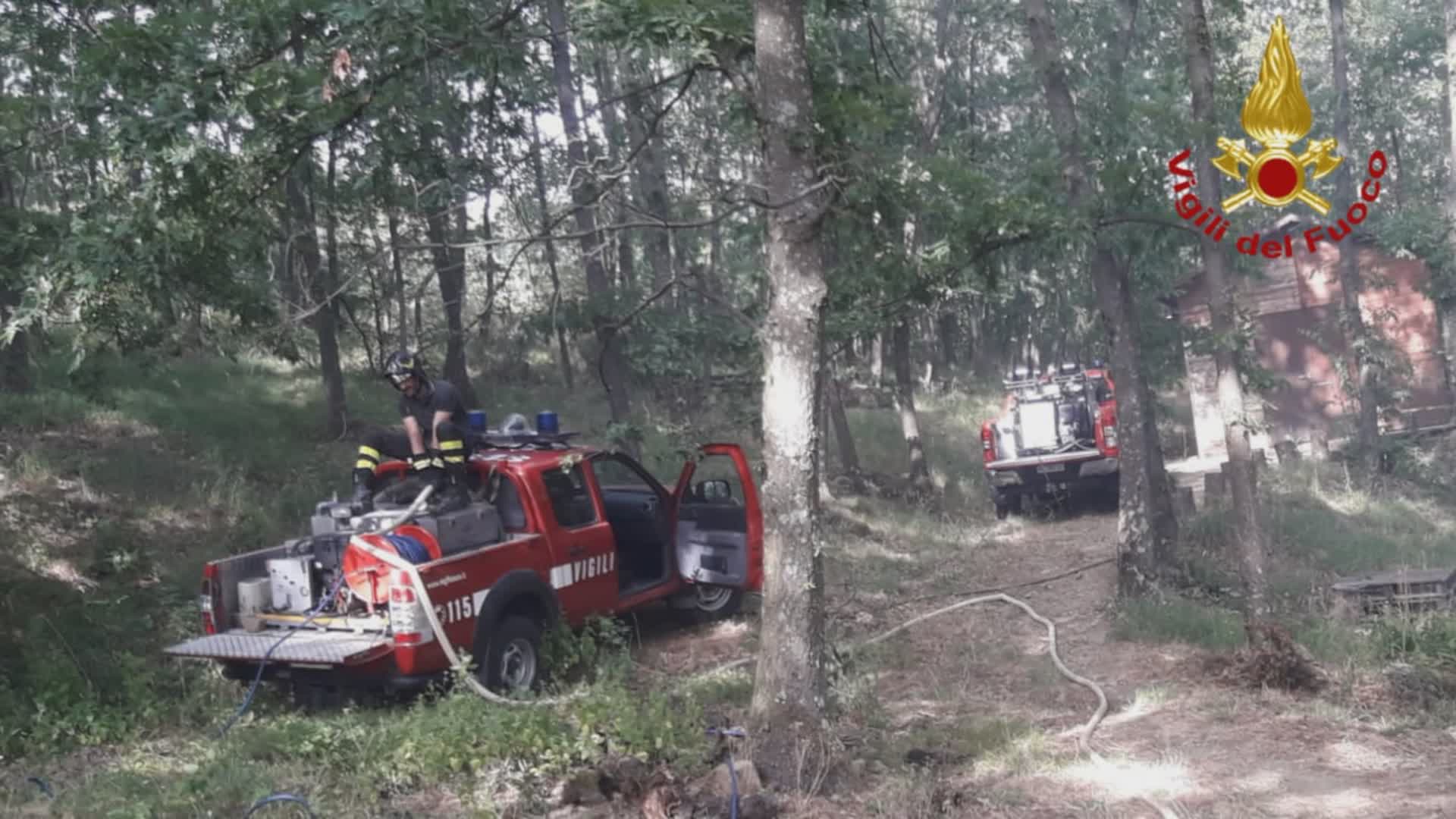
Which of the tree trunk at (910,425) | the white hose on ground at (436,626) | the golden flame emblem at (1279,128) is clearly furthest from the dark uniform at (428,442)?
the tree trunk at (910,425)

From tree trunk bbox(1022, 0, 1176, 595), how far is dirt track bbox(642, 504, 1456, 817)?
96 centimetres

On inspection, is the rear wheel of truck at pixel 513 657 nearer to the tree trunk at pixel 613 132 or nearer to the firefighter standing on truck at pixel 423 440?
the firefighter standing on truck at pixel 423 440

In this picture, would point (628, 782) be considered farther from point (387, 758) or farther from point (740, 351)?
point (740, 351)

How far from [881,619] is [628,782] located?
536 cm

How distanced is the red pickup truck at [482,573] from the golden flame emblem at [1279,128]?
13.6ft

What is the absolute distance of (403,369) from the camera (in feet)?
28.5

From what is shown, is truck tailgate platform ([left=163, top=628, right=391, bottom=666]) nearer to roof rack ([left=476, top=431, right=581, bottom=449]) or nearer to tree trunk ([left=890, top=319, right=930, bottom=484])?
roof rack ([left=476, top=431, right=581, bottom=449])

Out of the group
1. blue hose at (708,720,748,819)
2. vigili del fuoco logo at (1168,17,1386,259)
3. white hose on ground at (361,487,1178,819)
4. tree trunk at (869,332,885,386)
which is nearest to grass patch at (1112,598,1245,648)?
white hose on ground at (361,487,1178,819)

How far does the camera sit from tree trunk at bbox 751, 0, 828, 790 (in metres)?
6.40

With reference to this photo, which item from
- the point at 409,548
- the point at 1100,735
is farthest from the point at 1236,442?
the point at 409,548

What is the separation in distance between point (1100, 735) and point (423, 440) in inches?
196

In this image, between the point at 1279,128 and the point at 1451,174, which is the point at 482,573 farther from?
the point at 1451,174

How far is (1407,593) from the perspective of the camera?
10.8 metres

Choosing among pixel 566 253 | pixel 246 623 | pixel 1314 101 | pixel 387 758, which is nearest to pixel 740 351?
pixel 246 623
